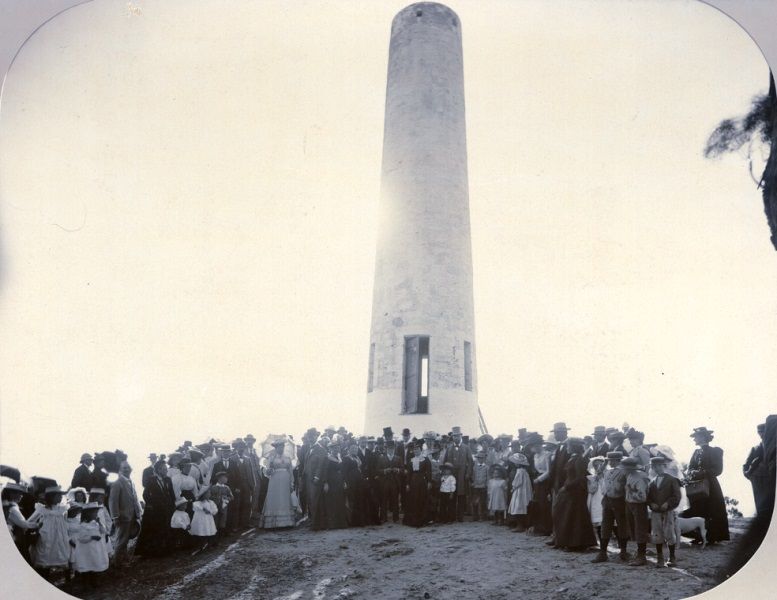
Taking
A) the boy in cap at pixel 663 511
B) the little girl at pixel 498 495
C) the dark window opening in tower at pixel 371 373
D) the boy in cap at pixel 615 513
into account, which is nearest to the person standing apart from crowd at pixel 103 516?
the dark window opening in tower at pixel 371 373

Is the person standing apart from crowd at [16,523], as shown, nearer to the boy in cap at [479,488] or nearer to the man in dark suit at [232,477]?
the man in dark suit at [232,477]

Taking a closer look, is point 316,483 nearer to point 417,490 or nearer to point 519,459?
point 417,490

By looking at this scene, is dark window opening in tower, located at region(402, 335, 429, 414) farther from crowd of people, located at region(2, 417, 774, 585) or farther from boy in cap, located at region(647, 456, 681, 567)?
boy in cap, located at region(647, 456, 681, 567)

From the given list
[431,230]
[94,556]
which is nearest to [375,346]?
[431,230]

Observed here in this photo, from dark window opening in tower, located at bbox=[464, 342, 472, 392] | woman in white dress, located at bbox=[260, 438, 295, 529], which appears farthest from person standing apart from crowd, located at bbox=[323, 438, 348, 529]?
dark window opening in tower, located at bbox=[464, 342, 472, 392]

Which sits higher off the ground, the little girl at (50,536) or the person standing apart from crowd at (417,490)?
the person standing apart from crowd at (417,490)

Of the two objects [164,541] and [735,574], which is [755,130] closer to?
[735,574]
